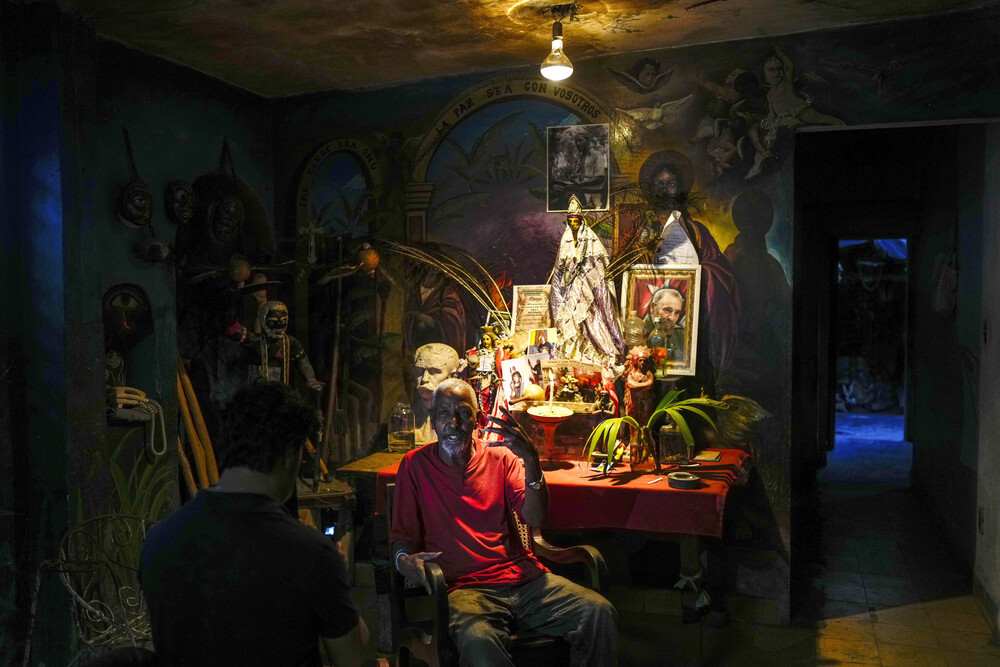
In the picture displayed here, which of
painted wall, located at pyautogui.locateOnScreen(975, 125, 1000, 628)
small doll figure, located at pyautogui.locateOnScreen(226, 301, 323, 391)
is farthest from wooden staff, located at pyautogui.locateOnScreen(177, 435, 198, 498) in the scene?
painted wall, located at pyautogui.locateOnScreen(975, 125, 1000, 628)

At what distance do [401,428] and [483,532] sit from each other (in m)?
2.00

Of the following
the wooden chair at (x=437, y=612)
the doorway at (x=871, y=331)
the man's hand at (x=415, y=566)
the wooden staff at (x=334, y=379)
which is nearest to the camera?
the wooden chair at (x=437, y=612)

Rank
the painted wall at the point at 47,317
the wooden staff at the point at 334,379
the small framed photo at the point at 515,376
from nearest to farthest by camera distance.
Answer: the painted wall at the point at 47,317, the small framed photo at the point at 515,376, the wooden staff at the point at 334,379

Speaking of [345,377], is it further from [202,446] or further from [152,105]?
[152,105]

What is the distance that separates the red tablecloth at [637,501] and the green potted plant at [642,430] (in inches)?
5.7

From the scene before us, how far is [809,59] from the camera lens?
5.12 meters

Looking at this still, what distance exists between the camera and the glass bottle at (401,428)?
233 inches

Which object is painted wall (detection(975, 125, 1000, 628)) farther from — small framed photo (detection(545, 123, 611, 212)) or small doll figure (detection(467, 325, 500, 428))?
small doll figure (detection(467, 325, 500, 428))

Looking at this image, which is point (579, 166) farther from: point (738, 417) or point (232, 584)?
point (232, 584)

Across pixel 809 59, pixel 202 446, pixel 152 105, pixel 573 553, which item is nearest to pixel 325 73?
pixel 152 105

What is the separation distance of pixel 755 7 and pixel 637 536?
11.6 feet

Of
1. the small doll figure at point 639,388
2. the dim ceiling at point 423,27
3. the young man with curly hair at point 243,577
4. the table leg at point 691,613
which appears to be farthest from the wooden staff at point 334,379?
the young man with curly hair at point 243,577

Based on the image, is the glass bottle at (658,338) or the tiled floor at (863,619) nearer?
the tiled floor at (863,619)

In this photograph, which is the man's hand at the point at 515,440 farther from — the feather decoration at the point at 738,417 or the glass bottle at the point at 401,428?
the glass bottle at the point at 401,428
